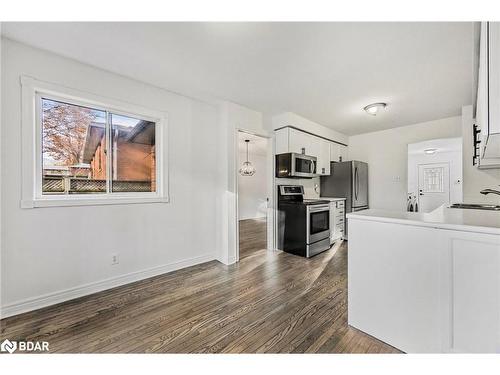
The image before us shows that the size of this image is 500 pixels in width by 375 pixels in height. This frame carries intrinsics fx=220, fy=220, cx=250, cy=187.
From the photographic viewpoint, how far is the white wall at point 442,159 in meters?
3.81

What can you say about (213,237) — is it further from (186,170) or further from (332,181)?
(332,181)

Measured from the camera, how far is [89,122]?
251 centimetres

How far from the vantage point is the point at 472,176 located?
3477 mm

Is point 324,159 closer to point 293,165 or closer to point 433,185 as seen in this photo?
point 293,165

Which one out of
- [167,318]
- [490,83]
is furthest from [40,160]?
[490,83]

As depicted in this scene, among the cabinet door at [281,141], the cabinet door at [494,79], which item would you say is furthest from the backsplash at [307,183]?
the cabinet door at [494,79]

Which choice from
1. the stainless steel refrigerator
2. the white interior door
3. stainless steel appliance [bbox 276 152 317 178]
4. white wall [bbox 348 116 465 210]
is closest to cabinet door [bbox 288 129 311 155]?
stainless steel appliance [bbox 276 152 317 178]

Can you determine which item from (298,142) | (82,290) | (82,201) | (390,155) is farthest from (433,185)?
(82,290)

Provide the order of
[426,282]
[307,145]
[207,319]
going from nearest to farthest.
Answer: [426,282] → [207,319] → [307,145]

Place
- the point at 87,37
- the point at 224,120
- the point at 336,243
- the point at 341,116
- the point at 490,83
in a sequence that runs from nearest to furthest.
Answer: the point at 490,83 < the point at 87,37 < the point at 224,120 < the point at 341,116 < the point at 336,243

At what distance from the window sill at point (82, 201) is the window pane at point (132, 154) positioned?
0.19m

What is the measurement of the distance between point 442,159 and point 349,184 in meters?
1.61

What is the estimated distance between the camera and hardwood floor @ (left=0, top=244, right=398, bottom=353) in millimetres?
1622

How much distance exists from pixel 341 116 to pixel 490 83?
306 centimetres
